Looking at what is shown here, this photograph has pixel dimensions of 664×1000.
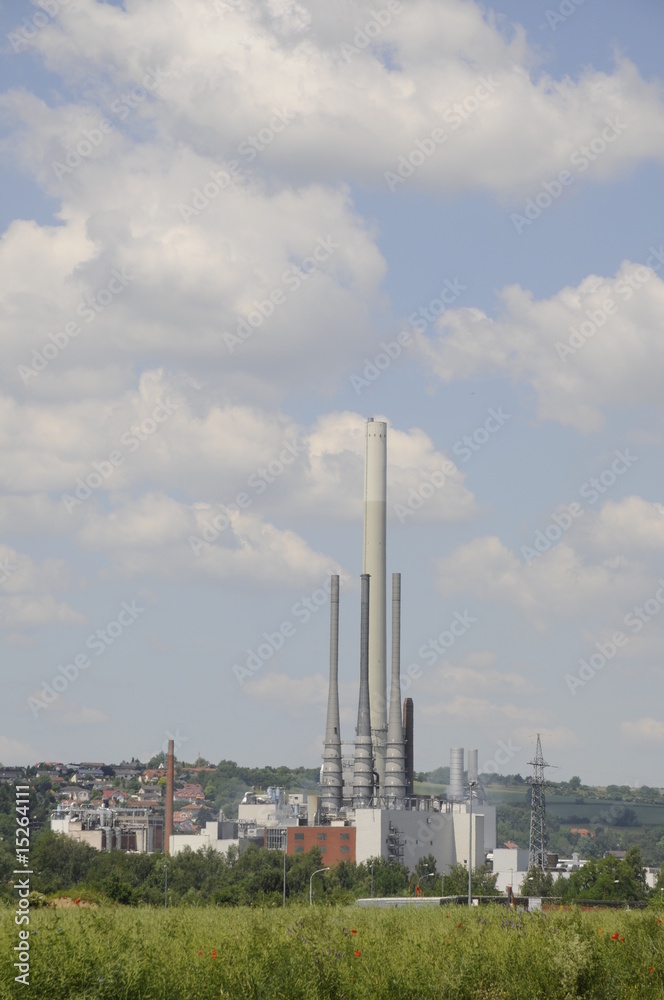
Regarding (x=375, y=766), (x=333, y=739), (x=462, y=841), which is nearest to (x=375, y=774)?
(x=375, y=766)

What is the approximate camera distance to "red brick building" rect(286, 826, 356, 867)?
4483 inches

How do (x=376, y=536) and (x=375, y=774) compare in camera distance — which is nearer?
(x=376, y=536)

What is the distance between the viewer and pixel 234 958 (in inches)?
846

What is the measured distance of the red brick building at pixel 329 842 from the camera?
114 m

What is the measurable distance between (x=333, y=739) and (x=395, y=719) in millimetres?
6644

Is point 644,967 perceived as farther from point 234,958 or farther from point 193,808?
point 193,808

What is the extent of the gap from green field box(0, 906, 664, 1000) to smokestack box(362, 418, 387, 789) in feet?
284

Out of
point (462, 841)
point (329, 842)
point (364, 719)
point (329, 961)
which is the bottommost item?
point (462, 841)

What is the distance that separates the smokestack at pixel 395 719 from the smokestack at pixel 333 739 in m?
5.11

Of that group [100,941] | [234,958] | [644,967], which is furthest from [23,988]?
[644,967]

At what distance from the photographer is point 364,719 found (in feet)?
367

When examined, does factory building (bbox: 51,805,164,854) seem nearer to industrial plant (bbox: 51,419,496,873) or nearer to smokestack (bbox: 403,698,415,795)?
industrial plant (bbox: 51,419,496,873)

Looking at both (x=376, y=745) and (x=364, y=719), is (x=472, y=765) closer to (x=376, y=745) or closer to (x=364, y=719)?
(x=376, y=745)

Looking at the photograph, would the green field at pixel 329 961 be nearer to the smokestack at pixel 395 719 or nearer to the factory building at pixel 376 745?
the factory building at pixel 376 745
